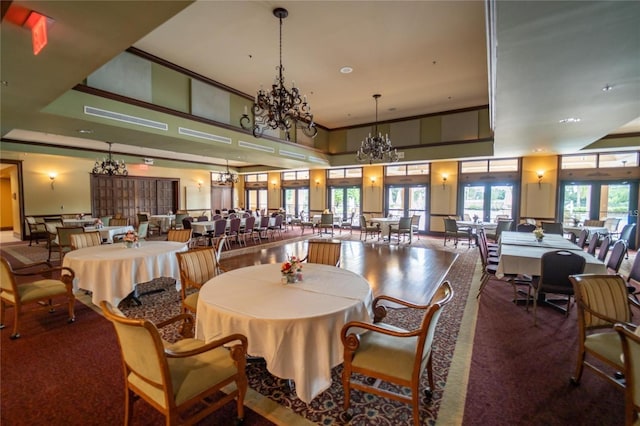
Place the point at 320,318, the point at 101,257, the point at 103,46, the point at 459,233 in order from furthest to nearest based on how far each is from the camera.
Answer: the point at 459,233
the point at 101,257
the point at 103,46
the point at 320,318

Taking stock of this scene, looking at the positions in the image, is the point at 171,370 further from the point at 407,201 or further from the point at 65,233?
the point at 407,201

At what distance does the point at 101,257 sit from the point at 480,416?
14.8ft

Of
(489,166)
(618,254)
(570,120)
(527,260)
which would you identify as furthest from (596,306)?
(489,166)

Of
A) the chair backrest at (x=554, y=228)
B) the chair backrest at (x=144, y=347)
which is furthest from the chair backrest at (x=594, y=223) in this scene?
the chair backrest at (x=144, y=347)

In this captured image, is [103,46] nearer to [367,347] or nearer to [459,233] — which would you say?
[367,347]

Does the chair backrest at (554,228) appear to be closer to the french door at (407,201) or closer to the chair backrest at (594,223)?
the chair backrest at (594,223)

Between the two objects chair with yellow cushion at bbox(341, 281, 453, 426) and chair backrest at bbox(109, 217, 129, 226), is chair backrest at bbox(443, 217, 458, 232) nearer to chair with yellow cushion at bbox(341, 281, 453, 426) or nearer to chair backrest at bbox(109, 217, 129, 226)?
chair with yellow cushion at bbox(341, 281, 453, 426)

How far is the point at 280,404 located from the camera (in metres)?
2.18

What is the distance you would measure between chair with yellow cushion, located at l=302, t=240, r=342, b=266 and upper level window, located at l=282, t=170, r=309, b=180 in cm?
1164

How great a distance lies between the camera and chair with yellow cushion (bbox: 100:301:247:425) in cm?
157

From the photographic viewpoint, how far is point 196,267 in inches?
132

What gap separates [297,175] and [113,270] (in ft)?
40.6

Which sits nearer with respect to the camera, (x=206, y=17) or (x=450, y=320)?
(x=450, y=320)

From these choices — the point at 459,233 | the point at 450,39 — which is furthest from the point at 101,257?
the point at 459,233
